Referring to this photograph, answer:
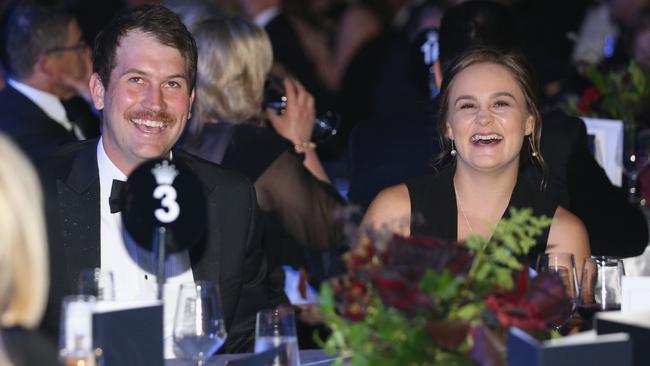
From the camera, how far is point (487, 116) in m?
3.66

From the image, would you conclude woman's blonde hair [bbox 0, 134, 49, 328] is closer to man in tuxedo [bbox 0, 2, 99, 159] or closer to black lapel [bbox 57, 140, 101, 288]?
black lapel [bbox 57, 140, 101, 288]

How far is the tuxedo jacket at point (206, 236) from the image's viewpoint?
3.43 meters

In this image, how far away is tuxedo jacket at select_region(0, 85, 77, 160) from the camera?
5305 millimetres

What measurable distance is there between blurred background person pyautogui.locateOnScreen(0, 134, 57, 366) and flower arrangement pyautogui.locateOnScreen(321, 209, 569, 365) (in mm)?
577

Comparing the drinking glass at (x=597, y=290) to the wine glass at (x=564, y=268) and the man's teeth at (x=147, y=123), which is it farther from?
the man's teeth at (x=147, y=123)

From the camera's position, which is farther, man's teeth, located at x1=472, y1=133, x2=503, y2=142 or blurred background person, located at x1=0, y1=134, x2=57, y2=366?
man's teeth, located at x1=472, y1=133, x2=503, y2=142

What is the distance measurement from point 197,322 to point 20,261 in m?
0.91

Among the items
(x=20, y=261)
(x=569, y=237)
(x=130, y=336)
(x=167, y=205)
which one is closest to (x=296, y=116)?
(x=569, y=237)

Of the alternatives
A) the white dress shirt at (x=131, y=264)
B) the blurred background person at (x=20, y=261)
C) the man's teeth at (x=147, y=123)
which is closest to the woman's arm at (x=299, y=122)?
the man's teeth at (x=147, y=123)

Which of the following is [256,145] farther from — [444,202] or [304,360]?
[304,360]

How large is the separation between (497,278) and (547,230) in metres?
1.58

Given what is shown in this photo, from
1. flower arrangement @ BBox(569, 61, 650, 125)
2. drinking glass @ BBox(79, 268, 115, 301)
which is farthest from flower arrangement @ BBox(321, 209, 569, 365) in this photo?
flower arrangement @ BBox(569, 61, 650, 125)

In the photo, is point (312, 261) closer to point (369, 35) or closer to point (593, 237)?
point (593, 237)

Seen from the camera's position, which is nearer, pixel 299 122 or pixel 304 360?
pixel 304 360
